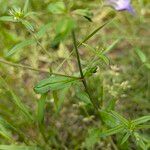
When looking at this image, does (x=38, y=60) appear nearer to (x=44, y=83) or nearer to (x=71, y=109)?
(x=71, y=109)

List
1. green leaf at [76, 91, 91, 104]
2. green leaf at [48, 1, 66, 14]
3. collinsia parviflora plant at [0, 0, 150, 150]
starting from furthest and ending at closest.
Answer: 1. green leaf at [76, 91, 91, 104]
2. collinsia parviflora plant at [0, 0, 150, 150]
3. green leaf at [48, 1, 66, 14]

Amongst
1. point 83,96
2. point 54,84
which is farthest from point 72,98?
point 54,84

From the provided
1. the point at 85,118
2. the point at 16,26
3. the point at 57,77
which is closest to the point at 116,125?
the point at 57,77

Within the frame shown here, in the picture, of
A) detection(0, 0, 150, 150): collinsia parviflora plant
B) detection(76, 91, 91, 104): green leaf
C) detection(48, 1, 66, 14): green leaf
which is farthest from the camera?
detection(76, 91, 91, 104): green leaf

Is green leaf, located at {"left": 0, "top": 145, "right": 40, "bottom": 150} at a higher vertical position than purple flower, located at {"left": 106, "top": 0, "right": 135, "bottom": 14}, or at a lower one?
lower

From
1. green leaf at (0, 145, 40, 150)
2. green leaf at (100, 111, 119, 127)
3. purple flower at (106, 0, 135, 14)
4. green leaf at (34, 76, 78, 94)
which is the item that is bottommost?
green leaf at (0, 145, 40, 150)

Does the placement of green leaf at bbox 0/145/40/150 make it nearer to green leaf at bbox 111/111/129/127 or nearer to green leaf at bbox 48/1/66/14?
green leaf at bbox 111/111/129/127

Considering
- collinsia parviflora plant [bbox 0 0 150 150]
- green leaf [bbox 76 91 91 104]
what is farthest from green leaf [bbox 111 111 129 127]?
green leaf [bbox 76 91 91 104]

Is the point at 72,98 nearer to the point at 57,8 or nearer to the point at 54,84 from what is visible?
the point at 54,84
